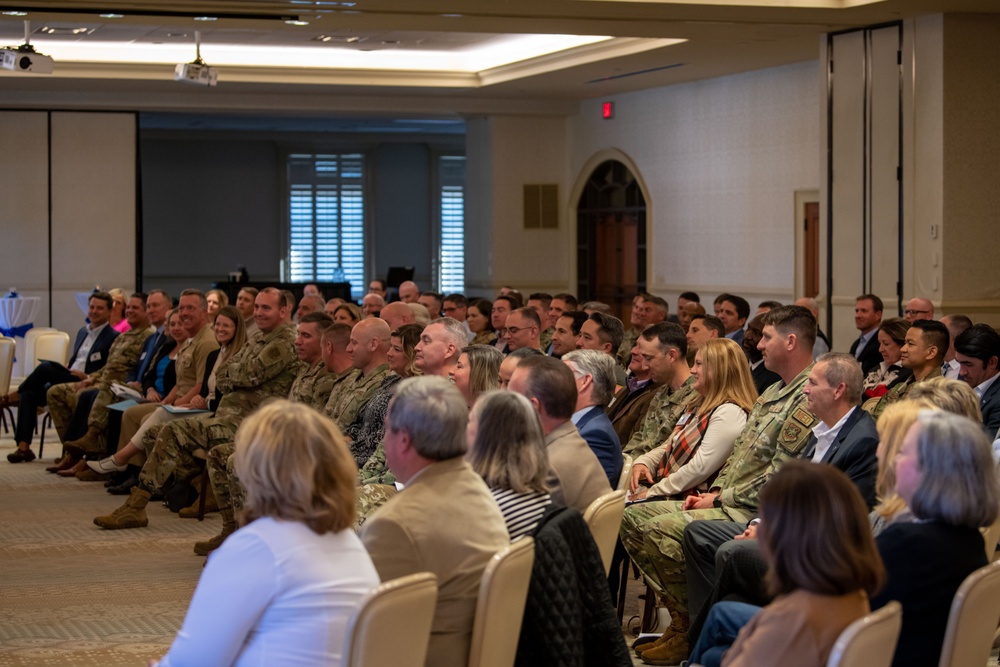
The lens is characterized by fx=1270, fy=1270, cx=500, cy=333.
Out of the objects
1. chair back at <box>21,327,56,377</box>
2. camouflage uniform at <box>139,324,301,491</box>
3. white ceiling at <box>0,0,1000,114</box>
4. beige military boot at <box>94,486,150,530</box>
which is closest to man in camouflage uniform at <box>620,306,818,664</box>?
camouflage uniform at <box>139,324,301,491</box>

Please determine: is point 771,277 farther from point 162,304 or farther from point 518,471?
point 518,471

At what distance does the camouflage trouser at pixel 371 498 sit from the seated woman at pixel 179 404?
3043mm

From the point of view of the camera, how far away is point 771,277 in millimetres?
12992

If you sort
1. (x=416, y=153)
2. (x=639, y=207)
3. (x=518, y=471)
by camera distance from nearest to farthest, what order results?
(x=518, y=471)
(x=639, y=207)
(x=416, y=153)

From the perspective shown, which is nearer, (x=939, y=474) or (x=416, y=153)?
(x=939, y=474)

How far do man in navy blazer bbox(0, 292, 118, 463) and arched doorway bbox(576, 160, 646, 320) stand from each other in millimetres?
7139

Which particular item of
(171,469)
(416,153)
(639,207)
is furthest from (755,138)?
(416,153)

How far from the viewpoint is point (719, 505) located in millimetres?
4852

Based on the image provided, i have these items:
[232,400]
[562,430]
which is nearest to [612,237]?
[232,400]

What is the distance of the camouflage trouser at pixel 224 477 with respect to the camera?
6148 millimetres

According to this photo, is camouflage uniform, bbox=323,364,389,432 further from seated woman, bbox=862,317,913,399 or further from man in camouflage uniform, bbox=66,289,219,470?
seated woman, bbox=862,317,913,399

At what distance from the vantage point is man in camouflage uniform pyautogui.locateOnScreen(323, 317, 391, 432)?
6238mm

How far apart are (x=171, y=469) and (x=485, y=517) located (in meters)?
4.70

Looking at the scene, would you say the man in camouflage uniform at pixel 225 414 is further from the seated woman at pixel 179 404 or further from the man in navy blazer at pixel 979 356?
the man in navy blazer at pixel 979 356
